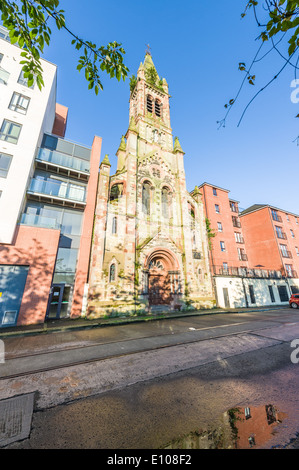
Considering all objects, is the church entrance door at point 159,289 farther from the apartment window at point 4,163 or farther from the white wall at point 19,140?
the apartment window at point 4,163

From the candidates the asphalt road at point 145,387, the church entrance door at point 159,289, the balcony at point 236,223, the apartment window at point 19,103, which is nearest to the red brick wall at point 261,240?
the balcony at point 236,223

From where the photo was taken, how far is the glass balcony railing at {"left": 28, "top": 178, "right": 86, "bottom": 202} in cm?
1403

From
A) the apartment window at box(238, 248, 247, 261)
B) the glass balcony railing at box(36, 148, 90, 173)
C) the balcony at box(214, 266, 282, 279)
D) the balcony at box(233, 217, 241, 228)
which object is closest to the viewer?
the glass balcony railing at box(36, 148, 90, 173)

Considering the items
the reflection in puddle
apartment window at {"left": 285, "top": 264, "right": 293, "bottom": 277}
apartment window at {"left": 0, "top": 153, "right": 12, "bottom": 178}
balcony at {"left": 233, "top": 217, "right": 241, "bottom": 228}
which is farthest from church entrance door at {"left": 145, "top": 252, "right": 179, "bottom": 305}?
apartment window at {"left": 285, "top": 264, "right": 293, "bottom": 277}

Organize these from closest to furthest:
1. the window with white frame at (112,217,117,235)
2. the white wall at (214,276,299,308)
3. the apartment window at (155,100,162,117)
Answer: the window with white frame at (112,217,117,235) < the white wall at (214,276,299,308) < the apartment window at (155,100,162,117)

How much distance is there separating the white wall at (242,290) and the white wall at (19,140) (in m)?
20.0

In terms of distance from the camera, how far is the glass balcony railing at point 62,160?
15022 mm

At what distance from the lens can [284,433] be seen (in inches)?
93.5

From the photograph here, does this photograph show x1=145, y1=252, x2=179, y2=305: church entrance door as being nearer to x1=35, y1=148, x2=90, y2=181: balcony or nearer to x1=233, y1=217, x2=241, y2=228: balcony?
x1=35, y1=148, x2=90, y2=181: balcony

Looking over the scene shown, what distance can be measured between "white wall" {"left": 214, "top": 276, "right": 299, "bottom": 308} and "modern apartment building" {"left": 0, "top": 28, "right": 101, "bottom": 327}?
48.8ft

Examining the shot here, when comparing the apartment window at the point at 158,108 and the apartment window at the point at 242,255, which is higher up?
the apartment window at the point at 158,108

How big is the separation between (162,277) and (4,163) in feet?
49.9

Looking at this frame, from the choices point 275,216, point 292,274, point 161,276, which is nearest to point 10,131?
point 161,276
